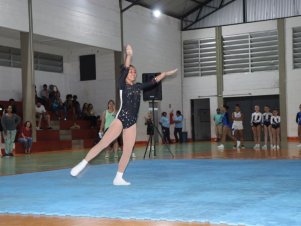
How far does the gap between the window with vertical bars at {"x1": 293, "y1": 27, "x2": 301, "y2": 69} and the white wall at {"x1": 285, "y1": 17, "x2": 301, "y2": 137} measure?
0.18 metres

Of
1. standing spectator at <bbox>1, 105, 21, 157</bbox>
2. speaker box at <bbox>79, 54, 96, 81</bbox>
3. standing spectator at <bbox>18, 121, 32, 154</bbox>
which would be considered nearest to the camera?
standing spectator at <bbox>1, 105, 21, 157</bbox>

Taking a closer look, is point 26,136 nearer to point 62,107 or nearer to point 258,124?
point 62,107

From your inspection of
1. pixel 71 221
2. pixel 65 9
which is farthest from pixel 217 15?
pixel 71 221

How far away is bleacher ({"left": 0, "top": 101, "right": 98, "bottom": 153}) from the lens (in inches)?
792

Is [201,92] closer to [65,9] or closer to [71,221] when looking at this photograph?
[65,9]

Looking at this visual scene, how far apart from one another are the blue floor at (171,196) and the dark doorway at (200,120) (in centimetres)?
2092

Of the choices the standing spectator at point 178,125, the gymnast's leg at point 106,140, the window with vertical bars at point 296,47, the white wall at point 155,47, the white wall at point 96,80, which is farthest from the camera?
the standing spectator at point 178,125

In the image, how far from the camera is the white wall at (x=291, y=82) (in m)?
26.2

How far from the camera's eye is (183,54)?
2981 cm

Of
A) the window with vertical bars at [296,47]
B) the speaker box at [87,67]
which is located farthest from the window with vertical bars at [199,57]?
the speaker box at [87,67]

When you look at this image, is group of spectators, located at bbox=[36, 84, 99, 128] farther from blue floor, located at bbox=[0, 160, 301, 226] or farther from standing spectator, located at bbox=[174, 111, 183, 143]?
blue floor, located at bbox=[0, 160, 301, 226]

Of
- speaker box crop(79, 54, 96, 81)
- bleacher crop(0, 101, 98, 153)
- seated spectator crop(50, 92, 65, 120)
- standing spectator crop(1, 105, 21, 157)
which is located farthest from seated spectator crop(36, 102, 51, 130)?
speaker box crop(79, 54, 96, 81)

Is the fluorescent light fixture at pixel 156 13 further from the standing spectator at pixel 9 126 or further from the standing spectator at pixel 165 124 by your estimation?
the standing spectator at pixel 9 126

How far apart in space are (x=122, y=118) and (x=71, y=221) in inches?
96.2
